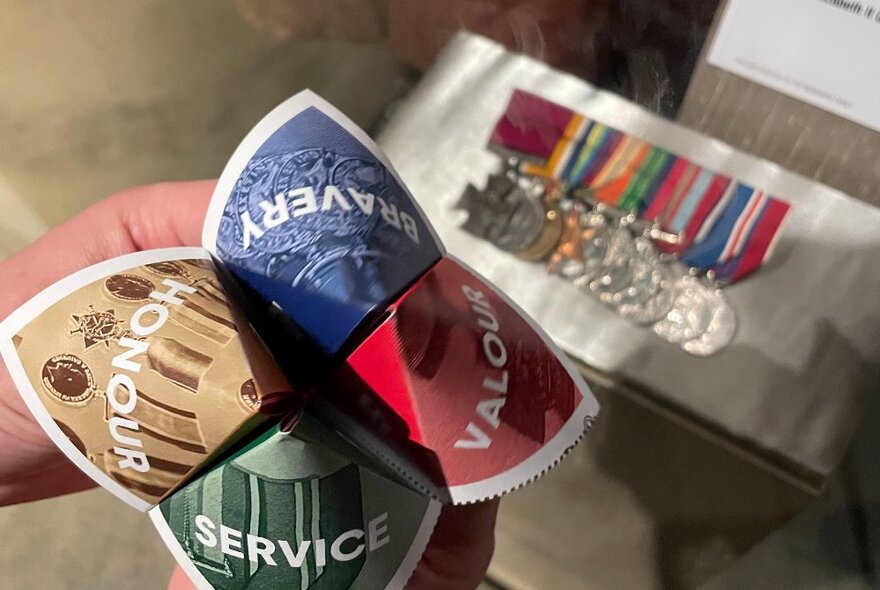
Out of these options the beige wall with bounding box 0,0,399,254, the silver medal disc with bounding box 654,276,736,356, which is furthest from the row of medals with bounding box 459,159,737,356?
the beige wall with bounding box 0,0,399,254

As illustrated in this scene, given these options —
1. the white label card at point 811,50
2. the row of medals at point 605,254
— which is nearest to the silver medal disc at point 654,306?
the row of medals at point 605,254

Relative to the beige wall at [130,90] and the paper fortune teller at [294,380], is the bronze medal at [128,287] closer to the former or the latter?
the paper fortune teller at [294,380]

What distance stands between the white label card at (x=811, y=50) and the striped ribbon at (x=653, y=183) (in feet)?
0.27

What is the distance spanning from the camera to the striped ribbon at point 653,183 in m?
0.51

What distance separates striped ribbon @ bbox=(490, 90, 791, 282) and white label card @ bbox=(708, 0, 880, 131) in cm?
8

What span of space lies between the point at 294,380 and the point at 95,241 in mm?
125

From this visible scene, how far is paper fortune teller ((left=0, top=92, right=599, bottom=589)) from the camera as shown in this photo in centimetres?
20

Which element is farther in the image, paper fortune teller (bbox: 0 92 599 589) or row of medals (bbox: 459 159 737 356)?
row of medals (bbox: 459 159 737 356)

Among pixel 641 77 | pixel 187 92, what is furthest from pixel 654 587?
pixel 187 92

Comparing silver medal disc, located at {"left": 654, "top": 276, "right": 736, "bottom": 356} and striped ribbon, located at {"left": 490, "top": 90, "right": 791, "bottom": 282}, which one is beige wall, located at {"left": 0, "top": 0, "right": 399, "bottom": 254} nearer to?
striped ribbon, located at {"left": 490, "top": 90, "right": 791, "bottom": 282}

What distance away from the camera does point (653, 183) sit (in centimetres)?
53

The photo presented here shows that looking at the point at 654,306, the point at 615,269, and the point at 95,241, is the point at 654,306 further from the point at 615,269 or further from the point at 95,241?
the point at 95,241

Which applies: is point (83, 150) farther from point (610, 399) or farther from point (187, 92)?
point (610, 399)

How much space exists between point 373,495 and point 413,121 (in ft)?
1.31
